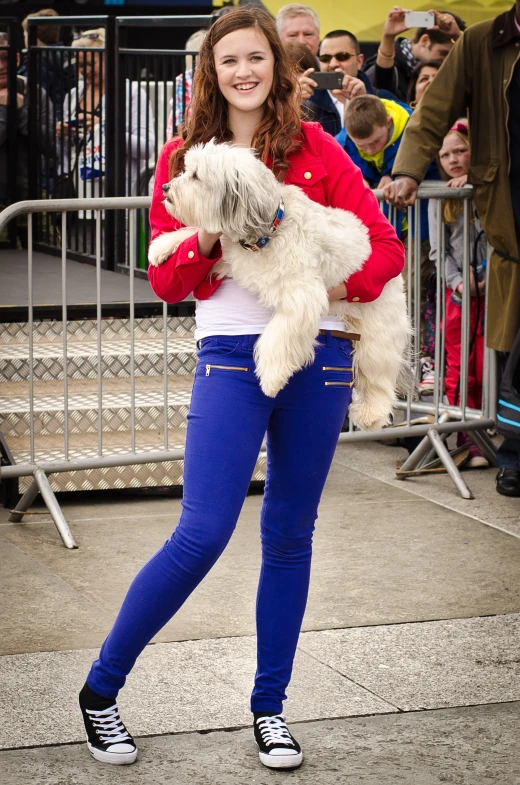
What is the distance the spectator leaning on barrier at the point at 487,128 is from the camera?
235 inches

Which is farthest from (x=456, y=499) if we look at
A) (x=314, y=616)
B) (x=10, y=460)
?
(x=10, y=460)

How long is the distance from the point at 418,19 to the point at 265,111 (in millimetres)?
5101

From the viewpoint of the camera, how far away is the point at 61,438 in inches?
240

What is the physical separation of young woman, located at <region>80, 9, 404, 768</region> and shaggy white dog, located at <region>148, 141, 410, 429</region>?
0.18 ft

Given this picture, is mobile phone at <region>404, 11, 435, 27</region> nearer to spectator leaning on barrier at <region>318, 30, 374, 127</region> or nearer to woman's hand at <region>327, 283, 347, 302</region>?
spectator leaning on barrier at <region>318, 30, 374, 127</region>

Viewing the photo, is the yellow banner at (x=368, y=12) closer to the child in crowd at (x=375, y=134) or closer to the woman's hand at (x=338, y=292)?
the child in crowd at (x=375, y=134)

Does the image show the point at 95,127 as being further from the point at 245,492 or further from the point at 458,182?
the point at 245,492

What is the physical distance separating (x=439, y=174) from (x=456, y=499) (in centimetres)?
234

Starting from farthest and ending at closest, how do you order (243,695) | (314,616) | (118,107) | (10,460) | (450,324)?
1. (118,107)
2. (450,324)
3. (10,460)
4. (314,616)
5. (243,695)

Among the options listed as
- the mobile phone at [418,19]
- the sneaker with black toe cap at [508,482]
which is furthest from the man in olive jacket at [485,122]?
the mobile phone at [418,19]

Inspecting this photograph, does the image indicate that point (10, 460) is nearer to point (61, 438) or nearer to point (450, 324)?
point (61, 438)

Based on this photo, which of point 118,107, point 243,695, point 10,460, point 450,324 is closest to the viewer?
point 243,695

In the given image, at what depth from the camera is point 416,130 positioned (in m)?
6.04

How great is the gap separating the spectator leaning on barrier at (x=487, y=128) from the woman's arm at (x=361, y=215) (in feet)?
8.79
